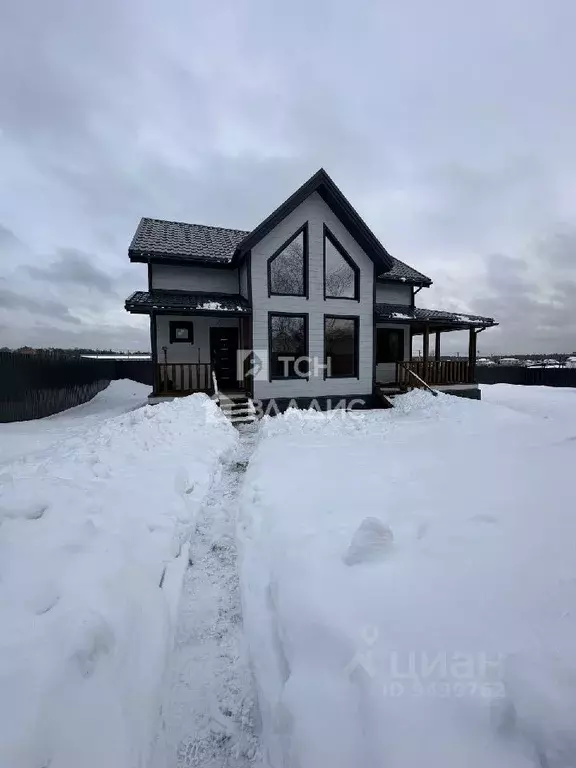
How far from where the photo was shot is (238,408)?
34.9ft

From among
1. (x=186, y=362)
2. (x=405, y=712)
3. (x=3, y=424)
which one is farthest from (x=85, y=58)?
(x=405, y=712)

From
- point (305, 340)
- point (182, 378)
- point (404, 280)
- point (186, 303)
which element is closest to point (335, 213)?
point (404, 280)

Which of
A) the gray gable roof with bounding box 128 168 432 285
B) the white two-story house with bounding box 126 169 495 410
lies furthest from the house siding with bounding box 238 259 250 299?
the gray gable roof with bounding box 128 168 432 285

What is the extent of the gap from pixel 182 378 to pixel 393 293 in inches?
391

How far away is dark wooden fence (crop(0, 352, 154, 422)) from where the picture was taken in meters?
9.99

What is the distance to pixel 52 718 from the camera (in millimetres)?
1522

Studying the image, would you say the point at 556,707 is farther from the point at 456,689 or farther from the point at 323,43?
the point at 323,43

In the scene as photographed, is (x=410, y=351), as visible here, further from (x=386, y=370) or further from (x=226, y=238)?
(x=226, y=238)

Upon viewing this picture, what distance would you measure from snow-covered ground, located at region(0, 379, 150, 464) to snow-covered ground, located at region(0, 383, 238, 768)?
351cm

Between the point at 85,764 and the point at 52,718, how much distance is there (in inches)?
9.8

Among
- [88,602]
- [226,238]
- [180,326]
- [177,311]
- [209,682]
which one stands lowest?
[209,682]

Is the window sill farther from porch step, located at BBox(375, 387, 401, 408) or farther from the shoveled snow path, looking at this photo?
the shoveled snow path

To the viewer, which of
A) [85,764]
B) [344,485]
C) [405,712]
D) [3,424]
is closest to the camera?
[85,764]

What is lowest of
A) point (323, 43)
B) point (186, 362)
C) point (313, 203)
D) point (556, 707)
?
point (556, 707)
